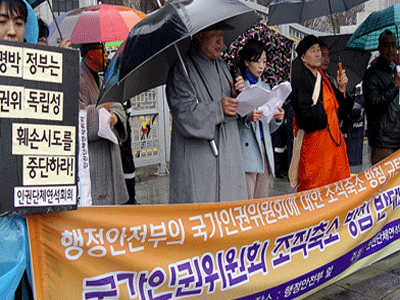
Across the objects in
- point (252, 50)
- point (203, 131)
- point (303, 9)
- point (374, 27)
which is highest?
point (303, 9)

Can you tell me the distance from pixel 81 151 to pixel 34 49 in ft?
2.42

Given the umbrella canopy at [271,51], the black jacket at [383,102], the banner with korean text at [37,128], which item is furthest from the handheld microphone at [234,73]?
the black jacket at [383,102]

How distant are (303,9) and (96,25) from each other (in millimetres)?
2279

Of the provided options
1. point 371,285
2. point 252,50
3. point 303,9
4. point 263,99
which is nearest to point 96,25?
point 252,50

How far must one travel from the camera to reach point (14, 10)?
7.30 feet

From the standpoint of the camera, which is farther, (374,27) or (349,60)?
(349,60)

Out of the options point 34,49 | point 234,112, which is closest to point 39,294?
point 34,49

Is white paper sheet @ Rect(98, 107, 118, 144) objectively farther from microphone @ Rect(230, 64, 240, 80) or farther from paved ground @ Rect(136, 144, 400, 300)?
paved ground @ Rect(136, 144, 400, 300)

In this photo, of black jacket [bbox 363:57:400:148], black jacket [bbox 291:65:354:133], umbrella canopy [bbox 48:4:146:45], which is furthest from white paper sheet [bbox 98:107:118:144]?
black jacket [bbox 363:57:400:148]

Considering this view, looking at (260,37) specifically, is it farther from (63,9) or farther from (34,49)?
(63,9)

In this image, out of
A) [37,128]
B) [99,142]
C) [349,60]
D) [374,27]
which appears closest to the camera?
[37,128]

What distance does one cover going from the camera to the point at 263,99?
317 cm

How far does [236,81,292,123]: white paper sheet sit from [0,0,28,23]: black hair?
53.4 inches

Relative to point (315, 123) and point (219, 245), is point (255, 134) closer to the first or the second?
point (315, 123)
